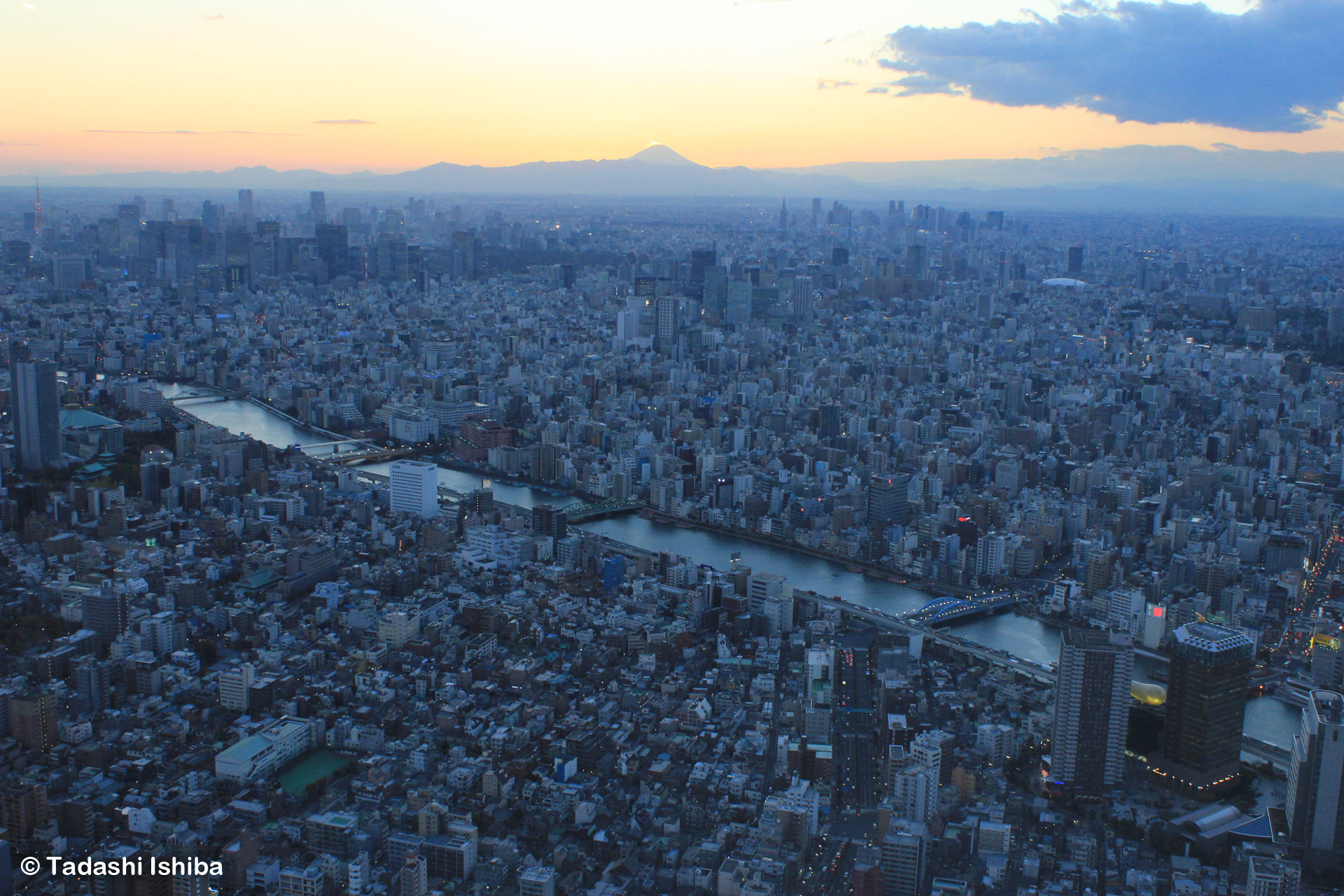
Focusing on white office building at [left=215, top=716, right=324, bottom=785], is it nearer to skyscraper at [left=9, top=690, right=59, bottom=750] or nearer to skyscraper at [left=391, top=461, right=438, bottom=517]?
skyscraper at [left=9, top=690, right=59, bottom=750]

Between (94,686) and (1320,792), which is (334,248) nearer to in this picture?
(94,686)

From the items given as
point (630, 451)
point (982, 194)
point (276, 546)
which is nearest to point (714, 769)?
point (276, 546)

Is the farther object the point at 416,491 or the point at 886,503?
the point at 886,503

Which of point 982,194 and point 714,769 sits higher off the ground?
point 982,194

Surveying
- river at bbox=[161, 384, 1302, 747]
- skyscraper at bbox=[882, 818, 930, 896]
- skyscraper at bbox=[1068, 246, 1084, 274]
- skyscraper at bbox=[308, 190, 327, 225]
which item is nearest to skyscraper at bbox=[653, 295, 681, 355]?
river at bbox=[161, 384, 1302, 747]

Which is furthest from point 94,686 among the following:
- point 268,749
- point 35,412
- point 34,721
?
point 35,412

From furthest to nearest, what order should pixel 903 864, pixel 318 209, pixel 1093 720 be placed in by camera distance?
pixel 318 209
pixel 1093 720
pixel 903 864

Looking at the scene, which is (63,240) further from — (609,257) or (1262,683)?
(1262,683)

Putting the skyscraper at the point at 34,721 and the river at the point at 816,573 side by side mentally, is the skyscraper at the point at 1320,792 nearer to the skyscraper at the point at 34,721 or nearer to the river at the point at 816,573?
the river at the point at 816,573
